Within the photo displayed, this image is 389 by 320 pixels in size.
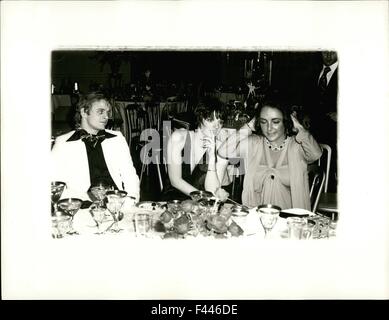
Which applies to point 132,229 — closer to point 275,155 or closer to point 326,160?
point 275,155

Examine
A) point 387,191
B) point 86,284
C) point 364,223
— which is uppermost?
point 387,191

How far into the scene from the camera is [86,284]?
1577 mm

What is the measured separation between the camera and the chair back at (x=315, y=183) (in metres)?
1.63

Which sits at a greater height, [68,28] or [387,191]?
[68,28]

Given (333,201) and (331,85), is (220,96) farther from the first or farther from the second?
(333,201)

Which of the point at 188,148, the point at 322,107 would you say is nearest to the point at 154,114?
the point at 188,148

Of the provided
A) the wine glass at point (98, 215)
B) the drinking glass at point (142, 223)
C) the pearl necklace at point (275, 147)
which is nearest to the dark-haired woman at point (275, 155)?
the pearl necklace at point (275, 147)

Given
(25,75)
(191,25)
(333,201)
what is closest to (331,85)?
(333,201)

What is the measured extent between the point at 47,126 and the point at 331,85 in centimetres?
98

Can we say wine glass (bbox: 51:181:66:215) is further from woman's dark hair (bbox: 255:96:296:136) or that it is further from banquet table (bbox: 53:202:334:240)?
woman's dark hair (bbox: 255:96:296:136)

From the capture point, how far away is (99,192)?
5.42ft

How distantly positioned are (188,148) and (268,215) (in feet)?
1.19

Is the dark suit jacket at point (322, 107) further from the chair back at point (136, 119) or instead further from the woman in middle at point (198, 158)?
the chair back at point (136, 119)

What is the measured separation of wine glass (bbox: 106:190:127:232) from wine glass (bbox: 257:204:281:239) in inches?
19.1
